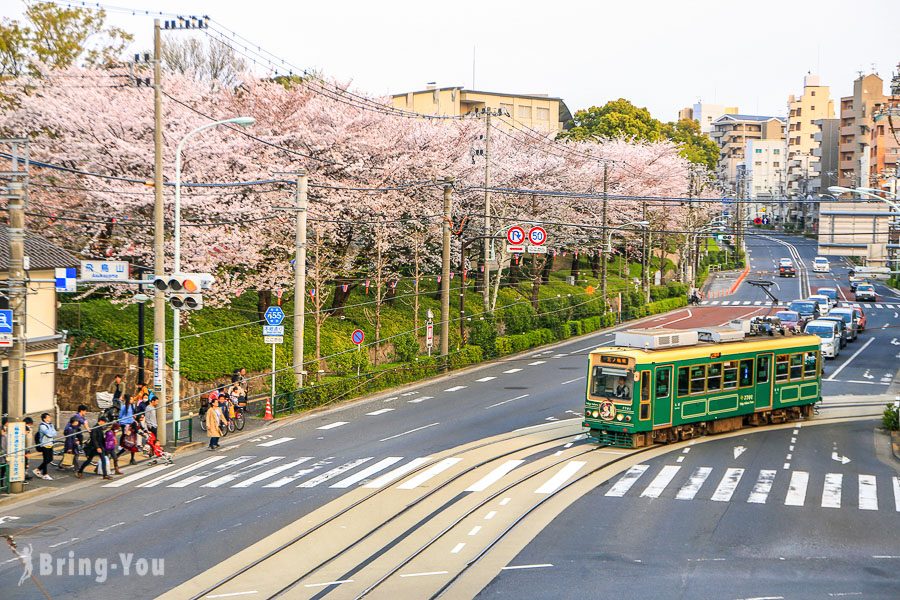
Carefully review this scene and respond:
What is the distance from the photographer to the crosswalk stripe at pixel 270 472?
24.1 metres

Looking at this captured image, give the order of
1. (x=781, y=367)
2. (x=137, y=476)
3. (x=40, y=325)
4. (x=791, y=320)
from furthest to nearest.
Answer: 1. (x=791, y=320)
2. (x=781, y=367)
3. (x=40, y=325)
4. (x=137, y=476)

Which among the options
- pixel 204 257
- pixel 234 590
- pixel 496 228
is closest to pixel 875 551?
pixel 234 590

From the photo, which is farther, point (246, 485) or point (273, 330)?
point (273, 330)

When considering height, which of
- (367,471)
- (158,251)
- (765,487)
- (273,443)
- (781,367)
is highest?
(158,251)

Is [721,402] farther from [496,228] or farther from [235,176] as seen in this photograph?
[496,228]

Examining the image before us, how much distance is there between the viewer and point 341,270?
4694 cm

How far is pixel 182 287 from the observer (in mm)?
27812

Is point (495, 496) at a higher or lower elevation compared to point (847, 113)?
lower

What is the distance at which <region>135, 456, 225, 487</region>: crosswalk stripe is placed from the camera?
24.4 meters

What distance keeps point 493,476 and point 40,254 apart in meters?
17.4

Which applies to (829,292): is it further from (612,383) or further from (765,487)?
(765,487)

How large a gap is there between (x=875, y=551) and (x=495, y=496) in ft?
25.2

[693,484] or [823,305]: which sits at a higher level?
[823,305]

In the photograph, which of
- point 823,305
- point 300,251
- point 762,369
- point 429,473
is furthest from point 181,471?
point 823,305
